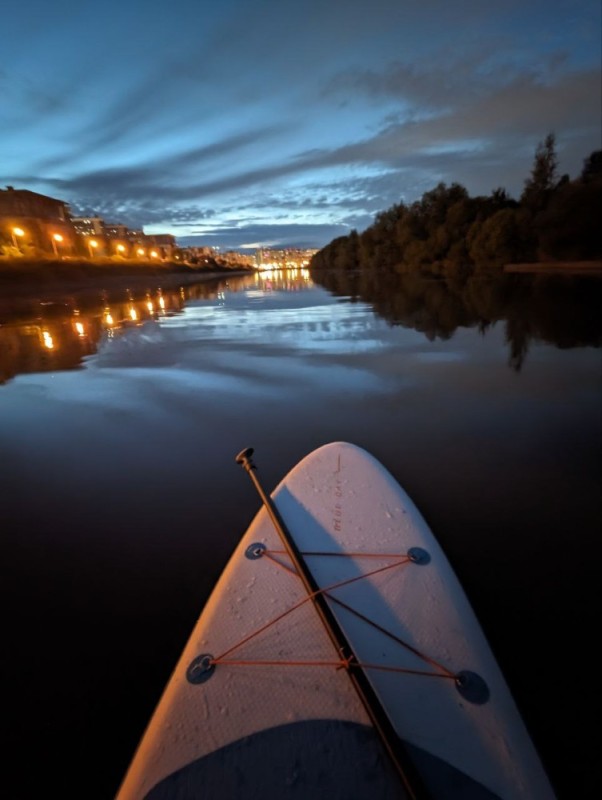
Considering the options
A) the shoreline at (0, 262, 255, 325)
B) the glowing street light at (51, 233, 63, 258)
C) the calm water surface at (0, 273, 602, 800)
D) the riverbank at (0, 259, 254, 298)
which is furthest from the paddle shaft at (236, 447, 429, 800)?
the glowing street light at (51, 233, 63, 258)

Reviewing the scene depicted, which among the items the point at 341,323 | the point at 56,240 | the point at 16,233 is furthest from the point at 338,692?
the point at 56,240

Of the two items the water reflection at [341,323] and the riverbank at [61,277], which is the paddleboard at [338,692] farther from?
the riverbank at [61,277]

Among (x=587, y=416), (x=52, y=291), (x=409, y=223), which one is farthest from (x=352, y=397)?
(x=409, y=223)

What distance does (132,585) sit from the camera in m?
2.94

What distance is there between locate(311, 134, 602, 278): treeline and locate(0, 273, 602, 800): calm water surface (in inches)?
1410

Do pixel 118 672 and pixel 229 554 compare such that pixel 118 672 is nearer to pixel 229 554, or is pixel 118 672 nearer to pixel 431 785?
pixel 229 554

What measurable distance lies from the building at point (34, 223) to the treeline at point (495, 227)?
5682 cm

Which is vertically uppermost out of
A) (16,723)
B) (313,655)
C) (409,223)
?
(409,223)

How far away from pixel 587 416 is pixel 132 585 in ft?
20.6

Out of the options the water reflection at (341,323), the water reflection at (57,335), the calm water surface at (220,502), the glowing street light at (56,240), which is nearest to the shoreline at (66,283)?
the water reflection at (57,335)

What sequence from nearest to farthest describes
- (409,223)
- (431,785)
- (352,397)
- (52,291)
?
(431,785) → (352,397) → (52,291) → (409,223)

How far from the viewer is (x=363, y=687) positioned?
1.70 metres

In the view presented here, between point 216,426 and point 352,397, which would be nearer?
point 216,426

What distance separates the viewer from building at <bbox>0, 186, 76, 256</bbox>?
5224 cm
